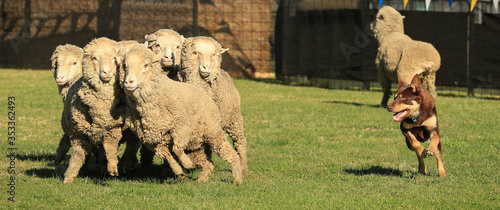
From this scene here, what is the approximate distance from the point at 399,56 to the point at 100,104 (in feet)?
27.3

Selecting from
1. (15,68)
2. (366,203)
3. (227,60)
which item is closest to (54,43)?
(15,68)

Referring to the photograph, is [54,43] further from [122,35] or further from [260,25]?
[260,25]

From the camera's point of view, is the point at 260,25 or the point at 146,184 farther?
the point at 260,25

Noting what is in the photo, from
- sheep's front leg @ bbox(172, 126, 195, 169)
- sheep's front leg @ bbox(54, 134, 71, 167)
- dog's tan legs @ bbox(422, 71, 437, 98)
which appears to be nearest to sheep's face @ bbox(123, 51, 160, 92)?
sheep's front leg @ bbox(172, 126, 195, 169)

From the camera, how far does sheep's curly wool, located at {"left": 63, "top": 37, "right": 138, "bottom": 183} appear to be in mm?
7637

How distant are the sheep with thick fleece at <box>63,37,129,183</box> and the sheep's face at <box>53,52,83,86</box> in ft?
3.27

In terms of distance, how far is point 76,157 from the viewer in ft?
26.1

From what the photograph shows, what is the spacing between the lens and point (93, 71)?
7641mm

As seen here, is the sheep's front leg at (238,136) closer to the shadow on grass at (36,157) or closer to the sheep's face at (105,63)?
the sheep's face at (105,63)

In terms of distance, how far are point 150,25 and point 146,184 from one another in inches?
637

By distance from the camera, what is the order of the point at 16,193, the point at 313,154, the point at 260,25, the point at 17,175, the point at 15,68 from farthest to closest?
the point at 15,68
the point at 260,25
the point at 313,154
the point at 17,175
the point at 16,193

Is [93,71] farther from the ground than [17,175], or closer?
farther from the ground

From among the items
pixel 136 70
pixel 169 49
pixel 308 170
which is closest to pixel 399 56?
pixel 308 170

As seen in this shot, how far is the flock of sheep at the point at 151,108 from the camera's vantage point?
7.43m
